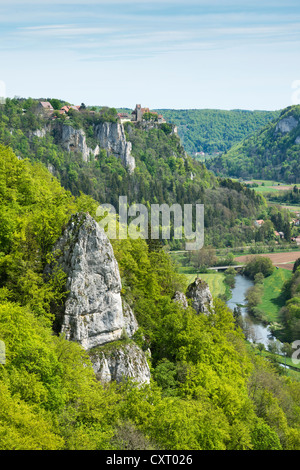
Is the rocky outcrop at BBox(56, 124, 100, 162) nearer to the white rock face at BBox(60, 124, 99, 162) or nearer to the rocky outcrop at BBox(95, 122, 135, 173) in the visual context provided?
the white rock face at BBox(60, 124, 99, 162)

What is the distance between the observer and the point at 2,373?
21453 millimetres

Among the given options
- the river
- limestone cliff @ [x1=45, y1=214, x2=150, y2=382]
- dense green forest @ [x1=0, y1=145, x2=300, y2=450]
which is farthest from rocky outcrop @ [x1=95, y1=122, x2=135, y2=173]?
limestone cliff @ [x1=45, y1=214, x2=150, y2=382]

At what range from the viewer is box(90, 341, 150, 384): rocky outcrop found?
92.4ft

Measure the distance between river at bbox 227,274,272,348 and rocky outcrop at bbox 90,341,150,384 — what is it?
55.2 m

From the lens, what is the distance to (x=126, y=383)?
26969 millimetres

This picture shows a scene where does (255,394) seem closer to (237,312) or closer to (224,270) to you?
(237,312)

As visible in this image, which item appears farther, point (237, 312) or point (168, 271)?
point (237, 312)

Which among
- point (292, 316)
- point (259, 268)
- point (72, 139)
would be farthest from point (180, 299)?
point (72, 139)

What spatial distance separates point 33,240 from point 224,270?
4229 inches

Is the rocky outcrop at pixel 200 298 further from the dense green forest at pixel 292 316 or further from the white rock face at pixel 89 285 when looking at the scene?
the dense green forest at pixel 292 316

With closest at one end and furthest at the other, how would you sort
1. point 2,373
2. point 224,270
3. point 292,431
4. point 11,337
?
point 2,373, point 11,337, point 292,431, point 224,270

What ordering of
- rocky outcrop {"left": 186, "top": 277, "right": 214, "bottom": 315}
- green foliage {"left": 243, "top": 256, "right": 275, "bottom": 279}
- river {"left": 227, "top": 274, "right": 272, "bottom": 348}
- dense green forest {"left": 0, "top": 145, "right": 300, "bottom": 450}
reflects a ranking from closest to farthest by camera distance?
dense green forest {"left": 0, "top": 145, "right": 300, "bottom": 450}
rocky outcrop {"left": 186, "top": 277, "right": 214, "bottom": 315}
river {"left": 227, "top": 274, "right": 272, "bottom": 348}
green foliage {"left": 243, "top": 256, "right": 275, "bottom": 279}

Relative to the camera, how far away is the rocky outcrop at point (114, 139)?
568 feet
